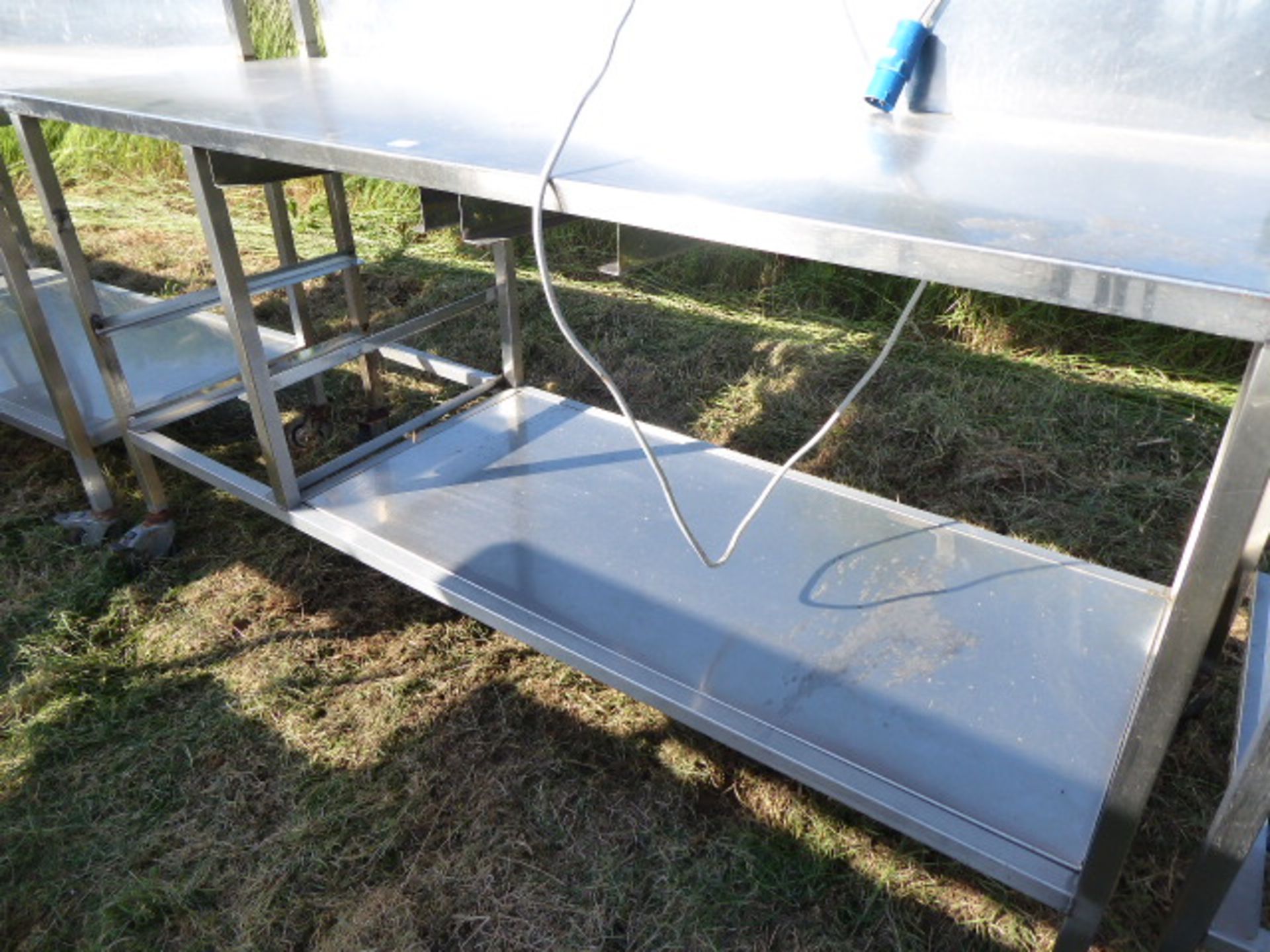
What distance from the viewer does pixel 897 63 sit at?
1.32m

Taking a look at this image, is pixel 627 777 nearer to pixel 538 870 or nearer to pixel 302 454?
pixel 538 870

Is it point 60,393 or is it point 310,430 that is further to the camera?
point 310,430

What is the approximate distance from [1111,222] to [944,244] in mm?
214

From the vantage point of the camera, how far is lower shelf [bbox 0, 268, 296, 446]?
2.51m

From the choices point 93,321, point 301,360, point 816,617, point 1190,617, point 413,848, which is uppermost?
point 1190,617

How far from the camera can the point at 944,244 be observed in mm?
827

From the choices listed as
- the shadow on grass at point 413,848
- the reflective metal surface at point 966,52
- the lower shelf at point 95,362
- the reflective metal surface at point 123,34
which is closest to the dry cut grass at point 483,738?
the shadow on grass at point 413,848

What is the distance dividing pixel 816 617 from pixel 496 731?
71 centimetres

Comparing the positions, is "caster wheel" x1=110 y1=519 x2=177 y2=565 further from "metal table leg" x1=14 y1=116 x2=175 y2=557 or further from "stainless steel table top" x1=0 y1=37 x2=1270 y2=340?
"stainless steel table top" x1=0 y1=37 x2=1270 y2=340

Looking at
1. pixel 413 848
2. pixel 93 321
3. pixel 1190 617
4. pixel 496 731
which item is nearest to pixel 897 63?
pixel 1190 617

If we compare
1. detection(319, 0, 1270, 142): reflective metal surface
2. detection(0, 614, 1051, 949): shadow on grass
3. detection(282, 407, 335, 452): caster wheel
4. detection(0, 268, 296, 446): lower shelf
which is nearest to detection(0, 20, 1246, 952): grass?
detection(0, 614, 1051, 949): shadow on grass

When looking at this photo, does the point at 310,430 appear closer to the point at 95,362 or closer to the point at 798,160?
the point at 95,362

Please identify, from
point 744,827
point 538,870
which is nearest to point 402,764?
point 538,870

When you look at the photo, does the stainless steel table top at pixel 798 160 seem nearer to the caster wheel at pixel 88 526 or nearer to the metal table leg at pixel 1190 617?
the metal table leg at pixel 1190 617
